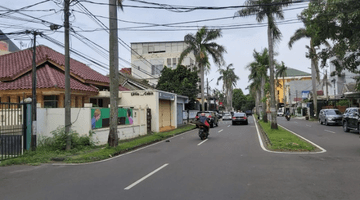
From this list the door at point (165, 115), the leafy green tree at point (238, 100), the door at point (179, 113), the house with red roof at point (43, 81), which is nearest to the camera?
the house with red roof at point (43, 81)

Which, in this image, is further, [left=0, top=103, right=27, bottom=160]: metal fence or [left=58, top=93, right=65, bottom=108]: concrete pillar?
[left=58, top=93, right=65, bottom=108]: concrete pillar

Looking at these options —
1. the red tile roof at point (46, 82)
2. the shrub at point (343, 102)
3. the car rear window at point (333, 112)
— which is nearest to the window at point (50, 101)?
the red tile roof at point (46, 82)

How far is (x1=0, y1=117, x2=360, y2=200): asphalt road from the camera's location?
232 inches

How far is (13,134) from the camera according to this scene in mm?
11680

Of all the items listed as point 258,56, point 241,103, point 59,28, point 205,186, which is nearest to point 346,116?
point 258,56

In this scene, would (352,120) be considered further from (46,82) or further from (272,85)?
(46,82)

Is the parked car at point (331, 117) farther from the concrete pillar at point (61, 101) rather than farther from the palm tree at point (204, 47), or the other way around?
the concrete pillar at point (61, 101)

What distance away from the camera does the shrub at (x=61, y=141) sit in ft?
42.2

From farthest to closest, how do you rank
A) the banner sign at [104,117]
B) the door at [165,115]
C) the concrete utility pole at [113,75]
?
the door at [165,115]
the banner sign at [104,117]
the concrete utility pole at [113,75]

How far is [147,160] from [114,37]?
654 centimetres

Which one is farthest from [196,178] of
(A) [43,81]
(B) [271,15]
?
(B) [271,15]

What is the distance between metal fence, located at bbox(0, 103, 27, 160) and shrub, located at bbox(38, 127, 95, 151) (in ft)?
4.12

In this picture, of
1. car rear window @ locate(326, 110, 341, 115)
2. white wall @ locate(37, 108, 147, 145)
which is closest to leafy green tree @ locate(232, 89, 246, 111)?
car rear window @ locate(326, 110, 341, 115)

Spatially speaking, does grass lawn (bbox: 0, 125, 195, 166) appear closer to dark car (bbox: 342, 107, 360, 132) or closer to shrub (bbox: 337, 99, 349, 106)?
dark car (bbox: 342, 107, 360, 132)
